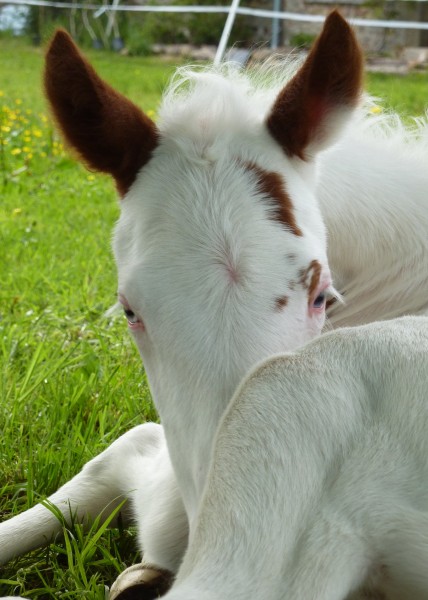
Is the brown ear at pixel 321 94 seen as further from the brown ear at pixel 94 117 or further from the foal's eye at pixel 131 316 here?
A: the foal's eye at pixel 131 316

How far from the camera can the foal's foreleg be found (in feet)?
8.75

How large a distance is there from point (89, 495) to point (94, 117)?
114cm

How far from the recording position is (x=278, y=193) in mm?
2270

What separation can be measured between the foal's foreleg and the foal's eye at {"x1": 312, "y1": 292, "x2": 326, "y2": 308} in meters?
0.89

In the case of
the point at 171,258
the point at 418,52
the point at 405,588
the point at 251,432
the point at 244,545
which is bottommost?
the point at 418,52

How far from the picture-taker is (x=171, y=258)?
6.98ft

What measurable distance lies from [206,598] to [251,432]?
32 centimetres

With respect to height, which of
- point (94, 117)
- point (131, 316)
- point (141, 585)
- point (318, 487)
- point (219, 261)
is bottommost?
point (141, 585)

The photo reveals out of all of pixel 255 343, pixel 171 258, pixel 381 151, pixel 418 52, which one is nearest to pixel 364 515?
pixel 255 343

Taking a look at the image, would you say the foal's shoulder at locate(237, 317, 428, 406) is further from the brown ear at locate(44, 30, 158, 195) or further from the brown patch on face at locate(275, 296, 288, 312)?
the brown ear at locate(44, 30, 158, 195)

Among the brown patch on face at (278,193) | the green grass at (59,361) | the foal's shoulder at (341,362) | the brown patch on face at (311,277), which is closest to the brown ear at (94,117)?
the brown patch on face at (278,193)

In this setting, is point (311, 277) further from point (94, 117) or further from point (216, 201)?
point (94, 117)

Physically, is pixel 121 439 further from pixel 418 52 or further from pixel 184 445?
pixel 418 52

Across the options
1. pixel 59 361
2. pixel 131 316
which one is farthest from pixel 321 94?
pixel 59 361
